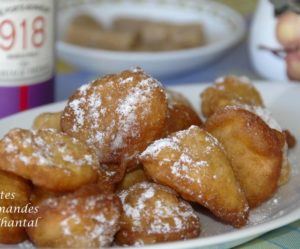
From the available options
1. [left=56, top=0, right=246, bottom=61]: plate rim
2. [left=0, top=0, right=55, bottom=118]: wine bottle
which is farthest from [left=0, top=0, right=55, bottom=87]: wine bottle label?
[left=56, top=0, right=246, bottom=61]: plate rim

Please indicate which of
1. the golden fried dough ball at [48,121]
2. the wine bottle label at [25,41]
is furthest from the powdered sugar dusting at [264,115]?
the wine bottle label at [25,41]

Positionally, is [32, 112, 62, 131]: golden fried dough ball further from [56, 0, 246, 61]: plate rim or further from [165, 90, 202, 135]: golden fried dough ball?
[56, 0, 246, 61]: plate rim

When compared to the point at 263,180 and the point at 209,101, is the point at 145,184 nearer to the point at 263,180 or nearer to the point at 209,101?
the point at 263,180

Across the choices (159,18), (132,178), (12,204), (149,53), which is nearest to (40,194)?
(12,204)

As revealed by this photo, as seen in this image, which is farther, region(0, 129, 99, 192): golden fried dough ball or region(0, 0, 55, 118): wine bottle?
region(0, 0, 55, 118): wine bottle

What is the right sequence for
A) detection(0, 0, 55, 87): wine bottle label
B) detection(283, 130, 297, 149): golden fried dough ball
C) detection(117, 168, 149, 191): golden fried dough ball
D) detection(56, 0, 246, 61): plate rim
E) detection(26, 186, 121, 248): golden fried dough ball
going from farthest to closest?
1. detection(56, 0, 246, 61): plate rim
2. detection(0, 0, 55, 87): wine bottle label
3. detection(283, 130, 297, 149): golden fried dough ball
4. detection(117, 168, 149, 191): golden fried dough ball
5. detection(26, 186, 121, 248): golden fried dough ball
